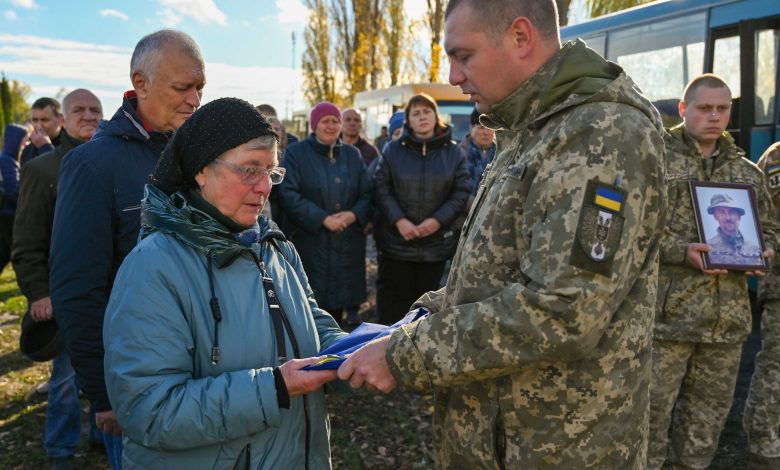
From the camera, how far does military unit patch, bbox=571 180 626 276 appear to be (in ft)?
5.53

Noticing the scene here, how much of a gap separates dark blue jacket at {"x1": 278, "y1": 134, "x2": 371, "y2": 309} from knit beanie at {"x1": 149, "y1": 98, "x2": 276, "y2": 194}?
3.68m

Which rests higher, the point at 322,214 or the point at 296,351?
the point at 322,214

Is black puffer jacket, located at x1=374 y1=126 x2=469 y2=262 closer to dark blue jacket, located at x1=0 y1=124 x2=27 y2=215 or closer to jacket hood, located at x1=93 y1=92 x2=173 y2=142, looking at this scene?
dark blue jacket, located at x1=0 y1=124 x2=27 y2=215

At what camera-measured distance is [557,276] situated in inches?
66.5

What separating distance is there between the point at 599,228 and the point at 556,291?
0.19 metres

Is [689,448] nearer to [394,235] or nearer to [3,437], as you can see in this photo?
[394,235]

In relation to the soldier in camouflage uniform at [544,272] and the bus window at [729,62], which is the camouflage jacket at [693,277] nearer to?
the soldier in camouflage uniform at [544,272]

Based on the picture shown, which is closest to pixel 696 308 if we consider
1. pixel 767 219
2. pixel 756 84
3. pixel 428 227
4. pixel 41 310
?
pixel 767 219

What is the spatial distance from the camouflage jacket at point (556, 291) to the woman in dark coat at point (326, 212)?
375 centimetres

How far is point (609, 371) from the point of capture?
1.92m

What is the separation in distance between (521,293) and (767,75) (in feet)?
23.1

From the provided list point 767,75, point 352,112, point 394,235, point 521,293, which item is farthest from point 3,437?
point 767,75

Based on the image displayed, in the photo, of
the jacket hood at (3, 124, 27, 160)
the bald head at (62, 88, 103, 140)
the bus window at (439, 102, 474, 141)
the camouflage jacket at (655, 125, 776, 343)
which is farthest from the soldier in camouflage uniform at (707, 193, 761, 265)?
the bus window at (439, 102, 474, 141)

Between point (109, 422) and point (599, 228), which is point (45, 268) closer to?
point (109, 422)
